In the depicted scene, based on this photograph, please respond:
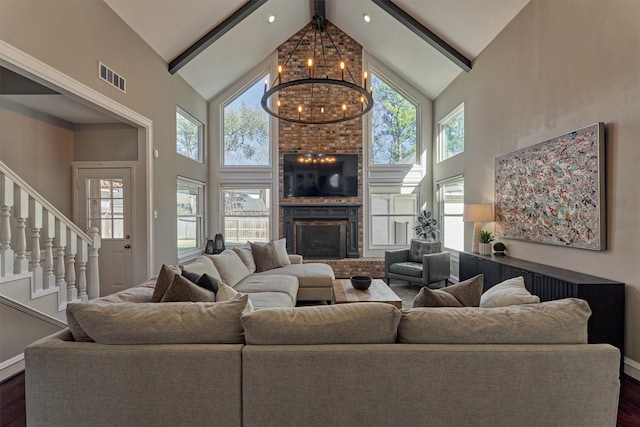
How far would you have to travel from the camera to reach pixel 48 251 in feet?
9.88

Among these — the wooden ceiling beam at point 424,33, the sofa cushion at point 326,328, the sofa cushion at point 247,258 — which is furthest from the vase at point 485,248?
the sofa cushion at point 326,328

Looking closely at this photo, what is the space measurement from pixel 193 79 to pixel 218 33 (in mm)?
1149

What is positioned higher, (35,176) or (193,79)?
(193,79)

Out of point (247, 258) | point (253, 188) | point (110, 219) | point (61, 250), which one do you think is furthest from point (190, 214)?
point (61, 250)

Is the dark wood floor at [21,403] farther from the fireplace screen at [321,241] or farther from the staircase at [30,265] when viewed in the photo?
the fireplace screen at [321,241]

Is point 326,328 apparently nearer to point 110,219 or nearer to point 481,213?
point 481,213

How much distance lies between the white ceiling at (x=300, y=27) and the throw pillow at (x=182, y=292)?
3.49m

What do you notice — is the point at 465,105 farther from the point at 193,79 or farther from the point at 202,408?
the point at 202,408

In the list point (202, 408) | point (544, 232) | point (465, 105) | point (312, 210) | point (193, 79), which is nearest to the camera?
point (202, 408)

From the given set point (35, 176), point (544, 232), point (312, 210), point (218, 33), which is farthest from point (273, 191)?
point (544, 232)

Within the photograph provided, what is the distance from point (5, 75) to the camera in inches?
137

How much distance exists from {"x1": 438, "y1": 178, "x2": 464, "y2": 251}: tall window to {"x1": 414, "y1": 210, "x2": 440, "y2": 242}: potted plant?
0.17m

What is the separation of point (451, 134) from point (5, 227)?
6.40 meters

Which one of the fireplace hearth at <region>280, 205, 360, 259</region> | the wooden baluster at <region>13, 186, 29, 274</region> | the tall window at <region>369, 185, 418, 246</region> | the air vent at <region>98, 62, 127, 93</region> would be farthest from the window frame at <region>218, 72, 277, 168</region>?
the wooden baluster at <region>13, 186, 29, 274</region>
